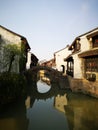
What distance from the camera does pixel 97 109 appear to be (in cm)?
1370

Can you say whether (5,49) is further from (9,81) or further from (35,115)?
(35,115)

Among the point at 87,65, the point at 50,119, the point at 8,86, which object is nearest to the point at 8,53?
the point at 8,86

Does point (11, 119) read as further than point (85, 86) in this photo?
No

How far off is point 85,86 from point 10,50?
38.5ft

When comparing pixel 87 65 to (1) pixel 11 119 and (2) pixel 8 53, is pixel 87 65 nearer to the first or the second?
(2) pixel 8 53

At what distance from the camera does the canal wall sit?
659 inches

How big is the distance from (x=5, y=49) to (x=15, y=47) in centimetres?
185

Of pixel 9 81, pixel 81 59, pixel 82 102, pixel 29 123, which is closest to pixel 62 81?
pixel 81 59

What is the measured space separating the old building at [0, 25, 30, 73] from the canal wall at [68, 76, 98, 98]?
30.7 ft

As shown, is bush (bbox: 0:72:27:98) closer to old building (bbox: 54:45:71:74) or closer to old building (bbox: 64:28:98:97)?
old building (bbox: 64:28:98:97)

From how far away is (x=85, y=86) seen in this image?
62.1 ft

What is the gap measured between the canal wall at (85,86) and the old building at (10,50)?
9.35 m

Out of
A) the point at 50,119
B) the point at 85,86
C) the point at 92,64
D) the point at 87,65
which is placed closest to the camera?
the point at 50,119

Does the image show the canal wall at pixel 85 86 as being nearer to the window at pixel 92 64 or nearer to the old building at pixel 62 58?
the window at pixel 92 64
